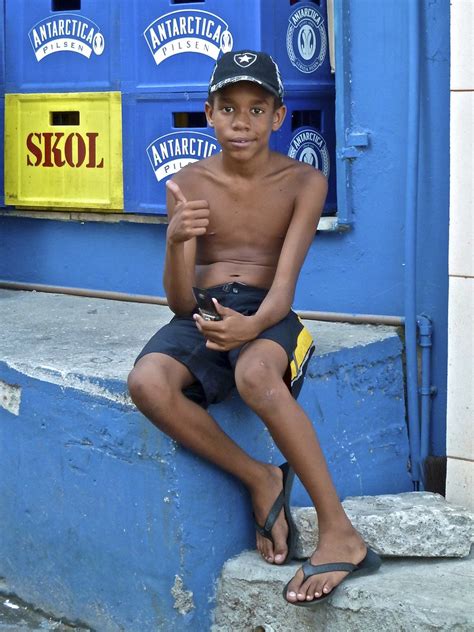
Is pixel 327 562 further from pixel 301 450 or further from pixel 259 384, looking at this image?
pixel 259 384

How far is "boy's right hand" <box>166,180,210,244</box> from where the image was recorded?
330cm

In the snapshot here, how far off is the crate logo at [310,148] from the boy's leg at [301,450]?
1.35 m

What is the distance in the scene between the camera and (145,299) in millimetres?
4883

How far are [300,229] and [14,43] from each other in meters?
2.18

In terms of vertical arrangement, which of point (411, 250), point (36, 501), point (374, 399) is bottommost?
point (36, 501)

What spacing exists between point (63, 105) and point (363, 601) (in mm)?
2641

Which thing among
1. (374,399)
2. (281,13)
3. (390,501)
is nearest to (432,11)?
(281,13)

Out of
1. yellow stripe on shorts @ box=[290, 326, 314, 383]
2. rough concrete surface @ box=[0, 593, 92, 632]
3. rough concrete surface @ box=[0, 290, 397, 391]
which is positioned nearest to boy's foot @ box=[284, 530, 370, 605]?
yellow stripe on shorts @ box=[290, 326, 314, 383]

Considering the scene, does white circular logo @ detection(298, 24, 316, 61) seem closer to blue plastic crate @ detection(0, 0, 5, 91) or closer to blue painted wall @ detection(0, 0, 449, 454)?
blue painted wall @ detection(0, 0, 449, 454)

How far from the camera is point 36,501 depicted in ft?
13.0

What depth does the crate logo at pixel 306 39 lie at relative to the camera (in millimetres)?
4395

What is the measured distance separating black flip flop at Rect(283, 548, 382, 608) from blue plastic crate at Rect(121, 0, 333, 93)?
1.88m

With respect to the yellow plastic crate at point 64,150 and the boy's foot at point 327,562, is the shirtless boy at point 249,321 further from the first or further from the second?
the yellow plastic crate at point 64,150

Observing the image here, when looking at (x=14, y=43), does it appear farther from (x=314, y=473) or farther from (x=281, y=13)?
(x=314, y=473)
